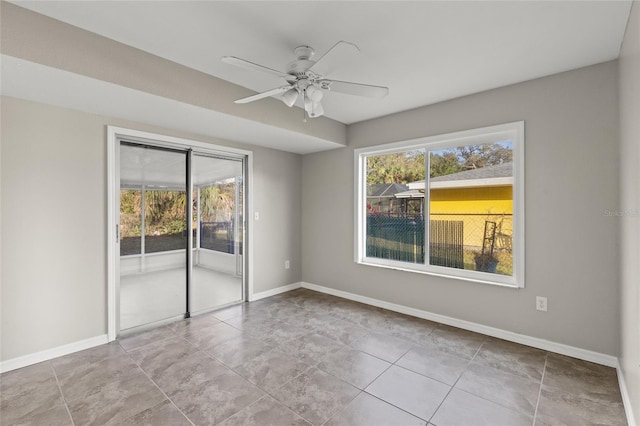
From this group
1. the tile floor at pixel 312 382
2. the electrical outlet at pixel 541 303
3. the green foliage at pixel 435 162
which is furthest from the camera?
the green foliage at pixel 435 162

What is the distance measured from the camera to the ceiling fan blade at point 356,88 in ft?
7.21

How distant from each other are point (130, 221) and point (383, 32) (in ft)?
10.0

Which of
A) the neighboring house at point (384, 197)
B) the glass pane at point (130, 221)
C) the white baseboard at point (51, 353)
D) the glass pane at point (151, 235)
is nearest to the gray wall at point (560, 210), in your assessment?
the neighboring house at point (384, 197)

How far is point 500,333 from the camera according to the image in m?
3.00

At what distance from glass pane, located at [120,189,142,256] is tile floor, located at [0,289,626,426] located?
0.93m

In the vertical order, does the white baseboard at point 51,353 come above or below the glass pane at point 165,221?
below

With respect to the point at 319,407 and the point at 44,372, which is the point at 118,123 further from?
the point at 319,407

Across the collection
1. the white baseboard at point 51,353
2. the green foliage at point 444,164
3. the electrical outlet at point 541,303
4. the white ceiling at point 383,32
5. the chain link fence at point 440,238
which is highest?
the white ceiling at point 383,32

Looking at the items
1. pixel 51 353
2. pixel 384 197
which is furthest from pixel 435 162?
pixel 51 353

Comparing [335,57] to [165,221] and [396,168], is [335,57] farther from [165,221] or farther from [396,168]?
[165,221]

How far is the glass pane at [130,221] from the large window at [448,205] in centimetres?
274

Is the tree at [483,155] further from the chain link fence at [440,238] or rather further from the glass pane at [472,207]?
the chain link fence at [440,238]

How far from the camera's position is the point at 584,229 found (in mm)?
2562

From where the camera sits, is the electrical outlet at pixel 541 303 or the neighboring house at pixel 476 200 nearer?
the electrical outlet at pixel 541 303
